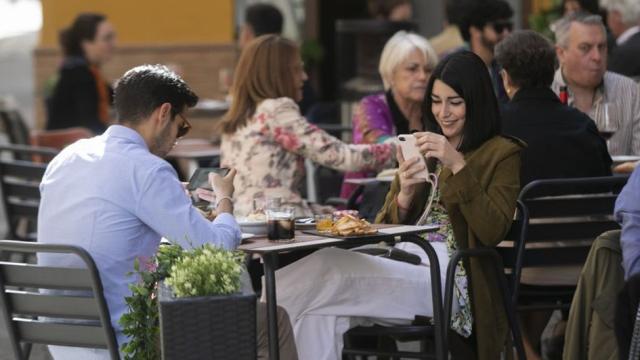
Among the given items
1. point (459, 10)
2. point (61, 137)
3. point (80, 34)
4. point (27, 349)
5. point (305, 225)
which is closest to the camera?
point (27, 349)

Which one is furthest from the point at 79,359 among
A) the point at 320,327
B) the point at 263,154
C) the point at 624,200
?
the point at 263,154

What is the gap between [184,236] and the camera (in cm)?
449

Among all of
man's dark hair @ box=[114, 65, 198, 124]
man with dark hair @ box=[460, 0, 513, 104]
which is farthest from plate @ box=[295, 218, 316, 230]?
man with dark hair @ box=[460, 0, 513, 104]

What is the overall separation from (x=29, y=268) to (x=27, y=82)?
1146 cm

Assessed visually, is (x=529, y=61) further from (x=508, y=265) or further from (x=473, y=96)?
(x=508, y=265)

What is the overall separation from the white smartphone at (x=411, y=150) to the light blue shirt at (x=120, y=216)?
929 millimetres

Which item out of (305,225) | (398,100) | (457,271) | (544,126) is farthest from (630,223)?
(398,100)

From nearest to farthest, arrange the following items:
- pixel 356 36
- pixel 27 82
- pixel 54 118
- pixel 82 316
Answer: pixel 82 316
pixel 54 118
pixel 356 36
pixel 27 82

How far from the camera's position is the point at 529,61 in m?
6.32

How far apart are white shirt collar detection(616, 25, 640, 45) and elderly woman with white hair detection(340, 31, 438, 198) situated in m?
1.92

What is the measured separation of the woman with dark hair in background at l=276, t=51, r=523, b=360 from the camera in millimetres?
5215

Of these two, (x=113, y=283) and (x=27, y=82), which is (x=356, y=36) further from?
(x=113, y=283)

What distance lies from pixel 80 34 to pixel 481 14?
3283mm

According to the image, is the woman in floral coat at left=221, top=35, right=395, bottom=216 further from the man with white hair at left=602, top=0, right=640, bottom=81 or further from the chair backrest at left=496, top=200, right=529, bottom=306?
the man with white hair at left=602, top=0, right=640, bottom=81
